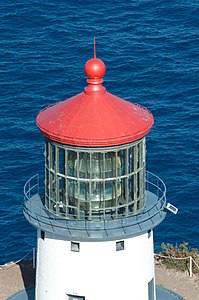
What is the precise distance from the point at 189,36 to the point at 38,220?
40.7 metres

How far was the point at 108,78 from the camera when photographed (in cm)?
6103

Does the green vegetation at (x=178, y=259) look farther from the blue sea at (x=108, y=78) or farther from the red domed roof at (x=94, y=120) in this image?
the red domed roof at (x=94, y=120)

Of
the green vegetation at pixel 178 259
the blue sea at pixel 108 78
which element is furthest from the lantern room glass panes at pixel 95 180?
the blue sea at pixel 108 78

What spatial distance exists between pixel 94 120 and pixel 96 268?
171 inches

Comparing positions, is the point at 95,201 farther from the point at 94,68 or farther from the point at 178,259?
the point at 178,259

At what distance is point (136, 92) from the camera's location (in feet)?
195

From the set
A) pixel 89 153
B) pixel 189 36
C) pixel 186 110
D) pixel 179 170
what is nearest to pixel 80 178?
pixel 89 153

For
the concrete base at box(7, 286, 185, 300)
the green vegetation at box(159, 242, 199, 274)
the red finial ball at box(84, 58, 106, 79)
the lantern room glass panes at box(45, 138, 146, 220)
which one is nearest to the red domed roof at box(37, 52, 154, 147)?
the red finial ball at box(84, 58, 106, 79)

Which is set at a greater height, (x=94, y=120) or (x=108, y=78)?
(x=94, y=120)

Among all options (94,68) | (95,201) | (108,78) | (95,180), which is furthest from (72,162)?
(108,78)

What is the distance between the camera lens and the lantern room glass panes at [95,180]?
27.0 meters

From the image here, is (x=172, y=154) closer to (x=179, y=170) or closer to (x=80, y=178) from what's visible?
(x=179, y=170)

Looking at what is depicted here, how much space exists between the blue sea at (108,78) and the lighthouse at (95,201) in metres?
17.4

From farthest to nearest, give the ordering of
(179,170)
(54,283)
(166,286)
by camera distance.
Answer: (179,170), (166,286), (54,283)
